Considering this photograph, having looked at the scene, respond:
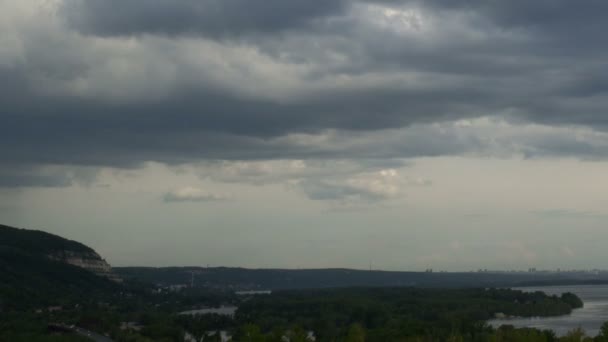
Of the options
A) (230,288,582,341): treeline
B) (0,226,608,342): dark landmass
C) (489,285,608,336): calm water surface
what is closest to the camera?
(0,226,608,342): dark landmass

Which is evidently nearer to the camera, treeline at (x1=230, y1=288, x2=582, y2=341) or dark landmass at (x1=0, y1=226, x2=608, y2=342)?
dark landmass at (x1=0, y1=226, x2=608, y2=342)

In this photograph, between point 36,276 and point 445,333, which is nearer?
point 445,333

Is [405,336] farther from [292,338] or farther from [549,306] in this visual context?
[549,306]

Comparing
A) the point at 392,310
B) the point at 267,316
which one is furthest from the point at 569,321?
the point at 267,316

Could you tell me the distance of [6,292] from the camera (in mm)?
150750

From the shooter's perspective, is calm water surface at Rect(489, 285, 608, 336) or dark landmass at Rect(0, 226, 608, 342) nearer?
dark landmass at Rect(0, 226, 608, 342)

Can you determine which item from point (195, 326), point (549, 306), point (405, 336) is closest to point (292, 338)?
point (405, 336)

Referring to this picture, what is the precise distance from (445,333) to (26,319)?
56.6 meters

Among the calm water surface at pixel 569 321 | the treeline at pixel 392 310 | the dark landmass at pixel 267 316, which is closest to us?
the dark landmass at pixel 267 316

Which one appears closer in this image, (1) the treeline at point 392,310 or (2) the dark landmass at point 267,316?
(2) the dark landmass at point 267,316

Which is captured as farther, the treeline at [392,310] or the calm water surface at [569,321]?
the treeline at [392,310]

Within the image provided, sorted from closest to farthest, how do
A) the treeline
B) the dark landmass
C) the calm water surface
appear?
1. the dark landmass
2. the calm water surface
3. the treeline

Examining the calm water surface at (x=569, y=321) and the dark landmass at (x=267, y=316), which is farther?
the calm water surface at (x=569, y=321)

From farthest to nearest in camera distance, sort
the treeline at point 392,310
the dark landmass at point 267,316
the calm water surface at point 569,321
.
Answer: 1. the treeline at point 392,310
2. the calm water surface at point 569,321
3. the dark landmass at point 267,316
